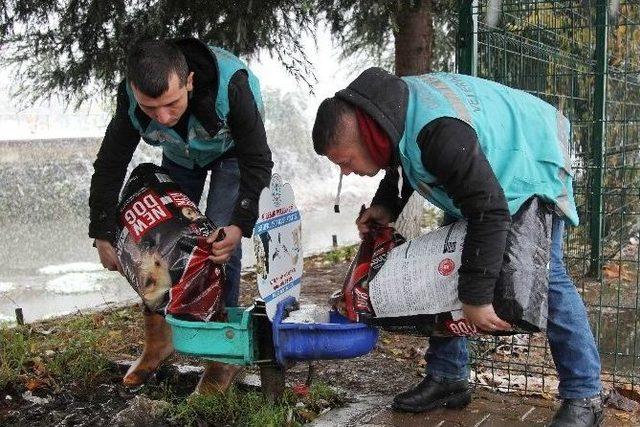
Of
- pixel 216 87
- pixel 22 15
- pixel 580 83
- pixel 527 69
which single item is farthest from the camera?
pixel 580 83

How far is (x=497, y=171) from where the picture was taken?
2721mm

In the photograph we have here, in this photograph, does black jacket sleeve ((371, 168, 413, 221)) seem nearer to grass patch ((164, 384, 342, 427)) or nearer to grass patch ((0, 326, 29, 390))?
grass patch ((164, 384, 342, 427))

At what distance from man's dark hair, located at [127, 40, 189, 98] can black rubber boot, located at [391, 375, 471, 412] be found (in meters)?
1.57

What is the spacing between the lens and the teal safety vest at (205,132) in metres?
3.24

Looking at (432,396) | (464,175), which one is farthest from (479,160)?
(432,396)

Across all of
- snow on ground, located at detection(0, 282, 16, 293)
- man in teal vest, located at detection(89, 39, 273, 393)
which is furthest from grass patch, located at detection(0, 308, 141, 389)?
snow on ground, located at detection(0, 282, 16, 293)

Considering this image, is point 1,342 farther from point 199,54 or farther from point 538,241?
point 538,241

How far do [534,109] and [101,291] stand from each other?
5.42m

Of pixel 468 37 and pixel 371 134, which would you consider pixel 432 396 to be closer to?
pixel 371 134

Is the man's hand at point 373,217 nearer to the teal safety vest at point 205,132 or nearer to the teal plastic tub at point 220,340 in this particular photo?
the teal plastic tub at point 220,340

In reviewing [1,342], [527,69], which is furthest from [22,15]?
[527,69]

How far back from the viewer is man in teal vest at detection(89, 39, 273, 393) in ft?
10.1

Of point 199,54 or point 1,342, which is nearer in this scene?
point 199,54

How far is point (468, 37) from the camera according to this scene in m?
3.61
